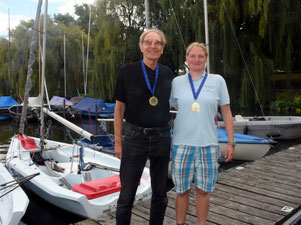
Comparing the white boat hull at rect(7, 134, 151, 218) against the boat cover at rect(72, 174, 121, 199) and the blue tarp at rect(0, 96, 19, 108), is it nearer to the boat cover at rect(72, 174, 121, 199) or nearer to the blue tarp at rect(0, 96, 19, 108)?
the boat cover at rect(72, 174, 121, 199)

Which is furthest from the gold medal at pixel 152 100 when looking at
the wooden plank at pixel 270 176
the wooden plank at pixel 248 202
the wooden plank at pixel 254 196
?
the wooden plank at pixel 270 176

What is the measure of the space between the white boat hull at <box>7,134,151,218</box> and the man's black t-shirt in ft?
8.62

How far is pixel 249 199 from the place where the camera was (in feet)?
11.1

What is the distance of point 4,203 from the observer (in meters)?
4.33

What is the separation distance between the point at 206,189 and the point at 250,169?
2.80m

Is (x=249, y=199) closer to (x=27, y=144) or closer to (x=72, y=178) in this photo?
(x=72, y=178)

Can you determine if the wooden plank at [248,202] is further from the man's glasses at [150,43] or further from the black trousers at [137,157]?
the man's glasses at [150,43]

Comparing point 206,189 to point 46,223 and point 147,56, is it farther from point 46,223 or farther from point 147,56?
point 46,223

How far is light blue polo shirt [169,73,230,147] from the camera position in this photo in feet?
7.02

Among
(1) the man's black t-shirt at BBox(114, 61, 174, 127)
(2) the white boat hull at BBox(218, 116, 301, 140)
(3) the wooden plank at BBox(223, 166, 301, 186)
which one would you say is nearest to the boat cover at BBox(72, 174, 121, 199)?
(3) the wooden plank at BBox(223, 166, 301, 186)

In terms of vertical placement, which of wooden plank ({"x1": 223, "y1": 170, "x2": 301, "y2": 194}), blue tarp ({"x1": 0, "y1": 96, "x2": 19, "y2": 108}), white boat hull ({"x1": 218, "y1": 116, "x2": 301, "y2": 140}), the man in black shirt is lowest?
white boat hull ({"x1": 218, "y1": 116, "x2": 301, "y2": 140})

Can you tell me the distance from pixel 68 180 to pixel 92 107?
47.9 feet

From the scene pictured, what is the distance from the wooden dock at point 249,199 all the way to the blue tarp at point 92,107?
14.8 metres

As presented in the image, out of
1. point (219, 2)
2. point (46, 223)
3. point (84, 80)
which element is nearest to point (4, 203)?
point (46, 223)
